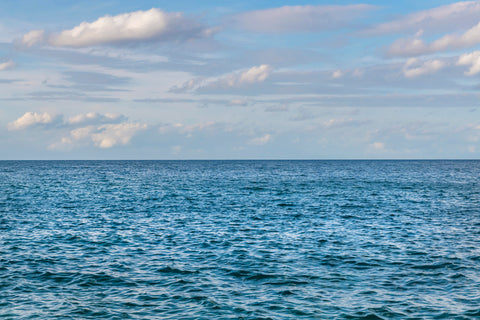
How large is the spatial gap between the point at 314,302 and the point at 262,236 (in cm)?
1658

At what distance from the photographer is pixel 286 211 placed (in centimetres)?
5412

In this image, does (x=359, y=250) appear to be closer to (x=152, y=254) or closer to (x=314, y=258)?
(x=314, y=258)

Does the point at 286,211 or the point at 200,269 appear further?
the point at 286,211

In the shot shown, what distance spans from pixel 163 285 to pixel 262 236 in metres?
15.2

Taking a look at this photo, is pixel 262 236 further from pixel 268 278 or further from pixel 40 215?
pixel 40 215

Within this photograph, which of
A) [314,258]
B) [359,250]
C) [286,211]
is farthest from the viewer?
[286,211]

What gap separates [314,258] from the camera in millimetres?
29062

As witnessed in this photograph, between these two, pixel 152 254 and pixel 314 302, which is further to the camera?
→ pixel 152 254

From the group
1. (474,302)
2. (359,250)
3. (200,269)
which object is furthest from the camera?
(359,250)

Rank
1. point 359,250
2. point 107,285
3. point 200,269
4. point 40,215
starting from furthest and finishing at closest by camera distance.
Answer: point 40,215 < point 359,250 < point 200,269 < point 107,285

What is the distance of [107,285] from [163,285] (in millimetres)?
3011

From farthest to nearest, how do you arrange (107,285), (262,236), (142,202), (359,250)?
1. (142,202)
2. (262,236)
3. (359,250)
4. (107,285)

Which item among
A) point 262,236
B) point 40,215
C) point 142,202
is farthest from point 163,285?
point 142,202

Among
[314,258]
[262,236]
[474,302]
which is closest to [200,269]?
[314,258]
